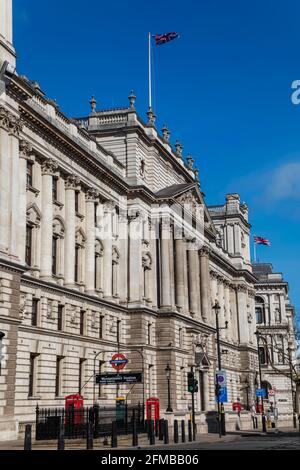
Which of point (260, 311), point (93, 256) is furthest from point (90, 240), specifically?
point (260, 311)

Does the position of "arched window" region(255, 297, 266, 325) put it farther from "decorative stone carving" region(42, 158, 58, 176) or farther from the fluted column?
"decorative stone carving" region(42, 158, 58, 176)

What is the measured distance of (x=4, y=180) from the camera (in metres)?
38.1

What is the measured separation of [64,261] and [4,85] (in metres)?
14.0

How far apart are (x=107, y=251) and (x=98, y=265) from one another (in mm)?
1746

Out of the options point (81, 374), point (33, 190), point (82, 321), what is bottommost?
point (81, 374)

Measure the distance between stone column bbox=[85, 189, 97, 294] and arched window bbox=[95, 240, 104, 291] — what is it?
1.36m

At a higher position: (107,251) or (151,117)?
(151,117)

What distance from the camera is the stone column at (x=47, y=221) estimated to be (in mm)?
44812

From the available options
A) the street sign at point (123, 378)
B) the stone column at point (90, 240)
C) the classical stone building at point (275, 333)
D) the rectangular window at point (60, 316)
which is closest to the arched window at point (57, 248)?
the rectangular window at point (60, 316)

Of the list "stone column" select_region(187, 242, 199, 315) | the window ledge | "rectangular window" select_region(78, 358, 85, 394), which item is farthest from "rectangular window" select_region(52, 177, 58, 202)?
"stone column" select_region(187, 242, 199, 315)

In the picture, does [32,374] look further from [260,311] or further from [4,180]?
[260,311]

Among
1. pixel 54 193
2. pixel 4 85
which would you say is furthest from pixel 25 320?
pixel 4 85

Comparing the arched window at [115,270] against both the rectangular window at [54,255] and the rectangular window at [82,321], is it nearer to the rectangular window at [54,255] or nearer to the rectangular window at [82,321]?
the rectangular window at [82,321]
